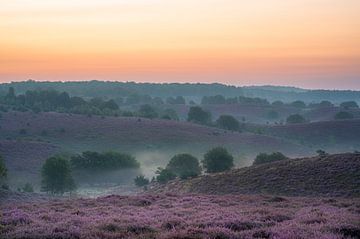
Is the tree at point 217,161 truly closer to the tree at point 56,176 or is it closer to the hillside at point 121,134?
the tree at point 56,176

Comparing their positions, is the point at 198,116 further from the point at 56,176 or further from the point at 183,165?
the point at 56,176

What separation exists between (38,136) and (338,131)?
83679 millimetres

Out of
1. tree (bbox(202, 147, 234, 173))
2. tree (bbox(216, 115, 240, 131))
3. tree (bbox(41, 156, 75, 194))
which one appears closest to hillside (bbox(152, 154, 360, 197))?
tree (bbox(202, 147, 234, 173))

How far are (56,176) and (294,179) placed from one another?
34.8 meters

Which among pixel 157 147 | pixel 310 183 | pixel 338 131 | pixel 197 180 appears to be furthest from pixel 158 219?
pixel 338 131

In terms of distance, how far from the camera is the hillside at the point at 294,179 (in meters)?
34.7

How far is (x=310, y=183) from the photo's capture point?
36562mm

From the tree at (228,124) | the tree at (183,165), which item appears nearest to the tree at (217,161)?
the tree at (183,165)

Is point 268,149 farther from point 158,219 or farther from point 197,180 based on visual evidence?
point 158,219

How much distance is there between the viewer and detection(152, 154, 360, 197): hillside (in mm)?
34656

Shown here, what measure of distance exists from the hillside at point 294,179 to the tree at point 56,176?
21299 mm

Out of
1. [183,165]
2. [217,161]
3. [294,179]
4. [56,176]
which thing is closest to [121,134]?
[183,165]

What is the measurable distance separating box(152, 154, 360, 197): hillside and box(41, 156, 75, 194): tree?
21.3 metres

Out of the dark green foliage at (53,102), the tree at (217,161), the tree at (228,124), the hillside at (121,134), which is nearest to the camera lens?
the tree at (217,161)
